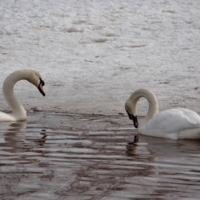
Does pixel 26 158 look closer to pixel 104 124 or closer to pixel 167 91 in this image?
pixel 104 124

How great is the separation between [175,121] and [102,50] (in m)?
6.25

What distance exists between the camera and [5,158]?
207 inches

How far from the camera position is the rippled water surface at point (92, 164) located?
13.4 ft

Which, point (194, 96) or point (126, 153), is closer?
point (126, 153)

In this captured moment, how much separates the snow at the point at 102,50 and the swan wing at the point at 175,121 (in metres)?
1.86

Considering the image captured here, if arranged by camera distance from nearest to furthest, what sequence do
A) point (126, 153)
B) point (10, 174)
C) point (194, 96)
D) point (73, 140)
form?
point (10, 174), point (126, 153), point (73, 140), point (194, 96)

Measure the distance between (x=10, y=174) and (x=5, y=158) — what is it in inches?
27.6

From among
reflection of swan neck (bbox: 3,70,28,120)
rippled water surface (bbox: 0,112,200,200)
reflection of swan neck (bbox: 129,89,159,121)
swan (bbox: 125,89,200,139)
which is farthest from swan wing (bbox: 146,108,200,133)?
reflection of swan neck (bbox: 3,70,28,120)

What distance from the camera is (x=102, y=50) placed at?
12914mm

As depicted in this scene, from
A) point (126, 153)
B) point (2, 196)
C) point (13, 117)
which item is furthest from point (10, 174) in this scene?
Answer: point (13, 117)

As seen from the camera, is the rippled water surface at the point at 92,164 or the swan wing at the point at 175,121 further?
the swan wing at the point at 175,121

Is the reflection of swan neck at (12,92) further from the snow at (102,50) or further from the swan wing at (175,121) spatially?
the swan wing at (175,121)

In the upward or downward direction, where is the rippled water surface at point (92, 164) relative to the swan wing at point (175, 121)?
downward

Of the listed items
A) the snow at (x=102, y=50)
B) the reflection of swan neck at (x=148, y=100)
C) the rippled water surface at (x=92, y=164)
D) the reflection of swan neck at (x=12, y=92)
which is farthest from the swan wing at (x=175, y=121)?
the reflection of swan neck at (x=12, y=92)
